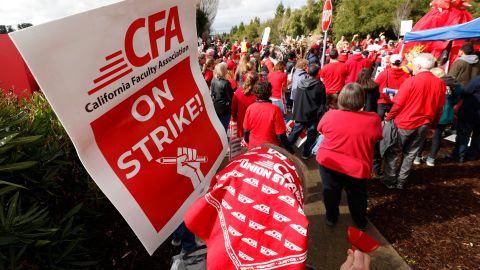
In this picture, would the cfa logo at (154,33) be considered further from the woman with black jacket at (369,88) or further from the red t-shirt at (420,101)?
the woman with black jacket at (369,88)

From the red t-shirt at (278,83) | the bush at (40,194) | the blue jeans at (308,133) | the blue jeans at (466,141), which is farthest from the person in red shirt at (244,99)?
the blue jeans at (466,141)

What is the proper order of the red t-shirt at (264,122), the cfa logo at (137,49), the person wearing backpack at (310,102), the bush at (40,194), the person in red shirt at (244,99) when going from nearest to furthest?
the cfa logo at (137,49)
the bush at (40,194)
the red t-shirt at (264,122)
the person in red shirt at (244,99)
the person wearing backpack at (310,102)

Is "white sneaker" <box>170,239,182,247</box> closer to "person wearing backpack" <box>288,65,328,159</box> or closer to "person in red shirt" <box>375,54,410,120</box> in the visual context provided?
"person wearing backpack" <box>288,65,328,159</box>

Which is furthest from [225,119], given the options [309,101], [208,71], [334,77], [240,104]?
[334,77]

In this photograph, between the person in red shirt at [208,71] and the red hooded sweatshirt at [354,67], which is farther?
the red hooded sweatshirt at [354,67]

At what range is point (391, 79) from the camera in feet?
19.1

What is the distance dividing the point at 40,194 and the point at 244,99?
125 inches

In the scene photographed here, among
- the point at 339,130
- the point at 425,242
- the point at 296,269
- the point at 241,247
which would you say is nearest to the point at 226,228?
the point at 241,247

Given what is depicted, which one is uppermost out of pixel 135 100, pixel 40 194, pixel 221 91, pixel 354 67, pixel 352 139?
pixel 135 100

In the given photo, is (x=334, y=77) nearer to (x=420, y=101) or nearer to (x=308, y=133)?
(x=308, y=133)

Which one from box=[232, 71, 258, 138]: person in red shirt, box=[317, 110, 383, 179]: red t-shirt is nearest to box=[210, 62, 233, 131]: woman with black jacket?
box=[232, 71, 258, 138]: person in red shirt

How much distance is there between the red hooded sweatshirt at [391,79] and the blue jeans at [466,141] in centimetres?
128

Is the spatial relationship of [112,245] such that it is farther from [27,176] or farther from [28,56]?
[28,56]

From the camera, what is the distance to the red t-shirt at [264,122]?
3788 mm
